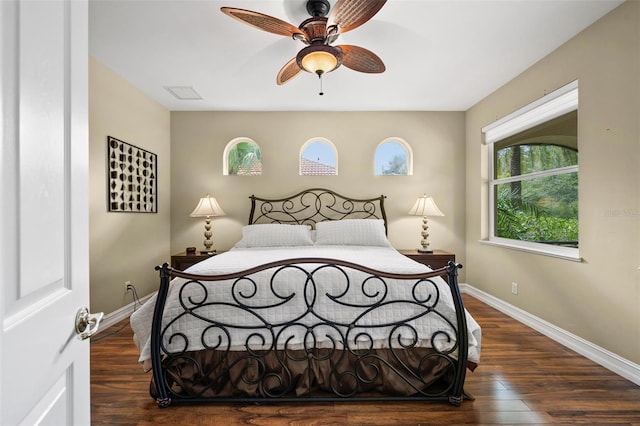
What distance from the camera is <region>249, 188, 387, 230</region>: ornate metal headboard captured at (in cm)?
434

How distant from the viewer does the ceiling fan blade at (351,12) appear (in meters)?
1.78

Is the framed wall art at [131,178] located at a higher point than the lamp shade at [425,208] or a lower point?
higher

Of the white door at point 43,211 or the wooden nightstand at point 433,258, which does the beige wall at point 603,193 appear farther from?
the white door at point 43,211

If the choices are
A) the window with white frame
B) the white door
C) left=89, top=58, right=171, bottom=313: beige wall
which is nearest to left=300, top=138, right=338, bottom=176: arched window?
left=89, top=58, right=171, bottom=313: beige wall

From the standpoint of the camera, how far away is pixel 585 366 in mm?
2303

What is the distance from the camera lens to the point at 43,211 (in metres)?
0.66

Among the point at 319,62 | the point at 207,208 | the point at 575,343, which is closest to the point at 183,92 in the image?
the point at 207,208

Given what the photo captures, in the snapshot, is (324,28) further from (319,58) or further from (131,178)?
(131,178)

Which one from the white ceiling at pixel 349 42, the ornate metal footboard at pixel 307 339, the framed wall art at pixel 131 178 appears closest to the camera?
the ornate metal footboard at pixel 307 339

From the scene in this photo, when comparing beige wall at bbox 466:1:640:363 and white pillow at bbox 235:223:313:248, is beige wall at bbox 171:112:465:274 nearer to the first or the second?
white pillow at bbox 235:223:313:248

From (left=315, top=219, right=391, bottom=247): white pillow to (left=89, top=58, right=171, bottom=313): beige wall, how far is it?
203cm

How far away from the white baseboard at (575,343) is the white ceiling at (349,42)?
2412mm

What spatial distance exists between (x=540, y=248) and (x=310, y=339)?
8.44 ft

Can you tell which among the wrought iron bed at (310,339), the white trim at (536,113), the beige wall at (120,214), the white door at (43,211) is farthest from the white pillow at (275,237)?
the white door at (43,211)
